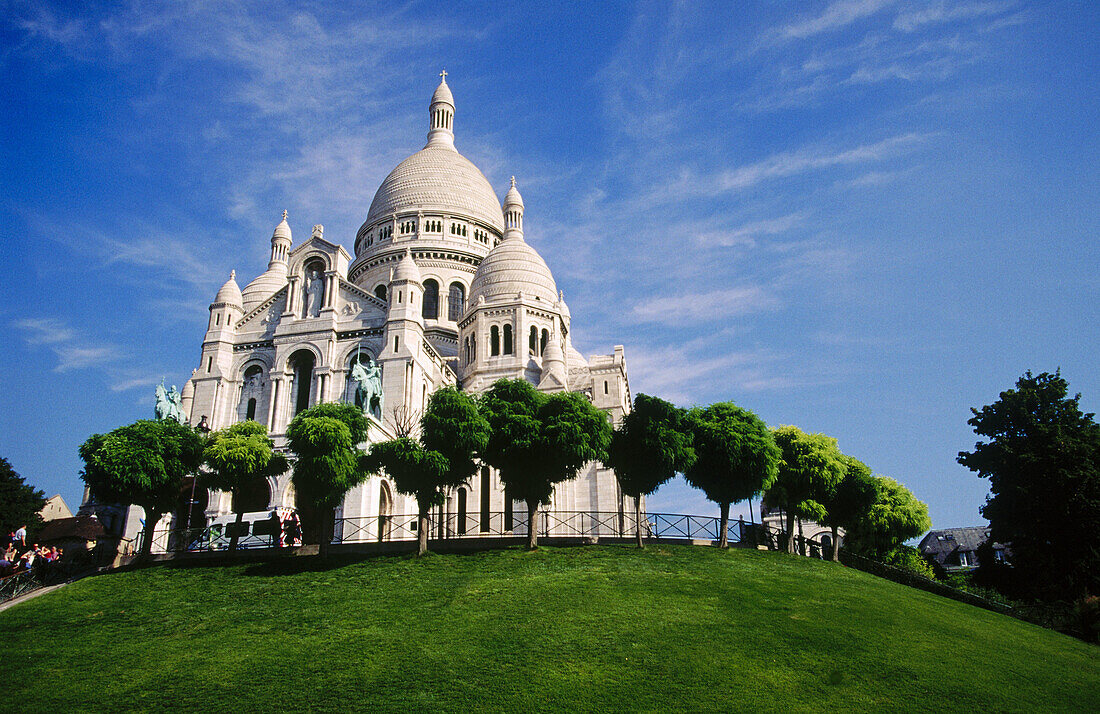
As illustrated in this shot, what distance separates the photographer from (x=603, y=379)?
163 ft

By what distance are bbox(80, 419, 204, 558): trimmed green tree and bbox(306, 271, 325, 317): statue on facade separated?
16272 mm

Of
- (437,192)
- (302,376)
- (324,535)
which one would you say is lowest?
(324,535)

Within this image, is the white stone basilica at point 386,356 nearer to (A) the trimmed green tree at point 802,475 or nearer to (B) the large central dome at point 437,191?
(A) the trimmed green tree at point 802,475

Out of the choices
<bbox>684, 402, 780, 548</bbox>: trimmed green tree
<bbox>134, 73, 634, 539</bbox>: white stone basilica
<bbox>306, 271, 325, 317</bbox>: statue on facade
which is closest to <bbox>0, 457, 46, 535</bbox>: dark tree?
<bbox>134, 73, 634, 539</bbox>: white stone basilica

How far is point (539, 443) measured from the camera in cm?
3391

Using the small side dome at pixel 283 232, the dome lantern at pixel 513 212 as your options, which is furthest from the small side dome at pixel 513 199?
the small side dome at pixel 283 232

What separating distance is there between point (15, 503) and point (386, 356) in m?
21.1

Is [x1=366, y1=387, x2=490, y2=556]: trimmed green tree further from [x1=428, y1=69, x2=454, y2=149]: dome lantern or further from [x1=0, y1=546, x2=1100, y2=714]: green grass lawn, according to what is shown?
[x1=428, y1=69, x2=454, y2=149]: dome lantern

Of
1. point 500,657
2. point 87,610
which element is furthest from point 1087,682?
point 87,610

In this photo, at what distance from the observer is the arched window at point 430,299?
65.6m

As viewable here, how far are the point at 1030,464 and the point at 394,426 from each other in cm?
3338

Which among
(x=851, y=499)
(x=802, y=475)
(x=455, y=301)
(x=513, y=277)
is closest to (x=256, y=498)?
(x=513, y=277)

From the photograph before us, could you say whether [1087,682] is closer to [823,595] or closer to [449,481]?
[823,595]

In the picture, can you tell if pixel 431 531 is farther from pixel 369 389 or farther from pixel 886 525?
pixel 886 525
